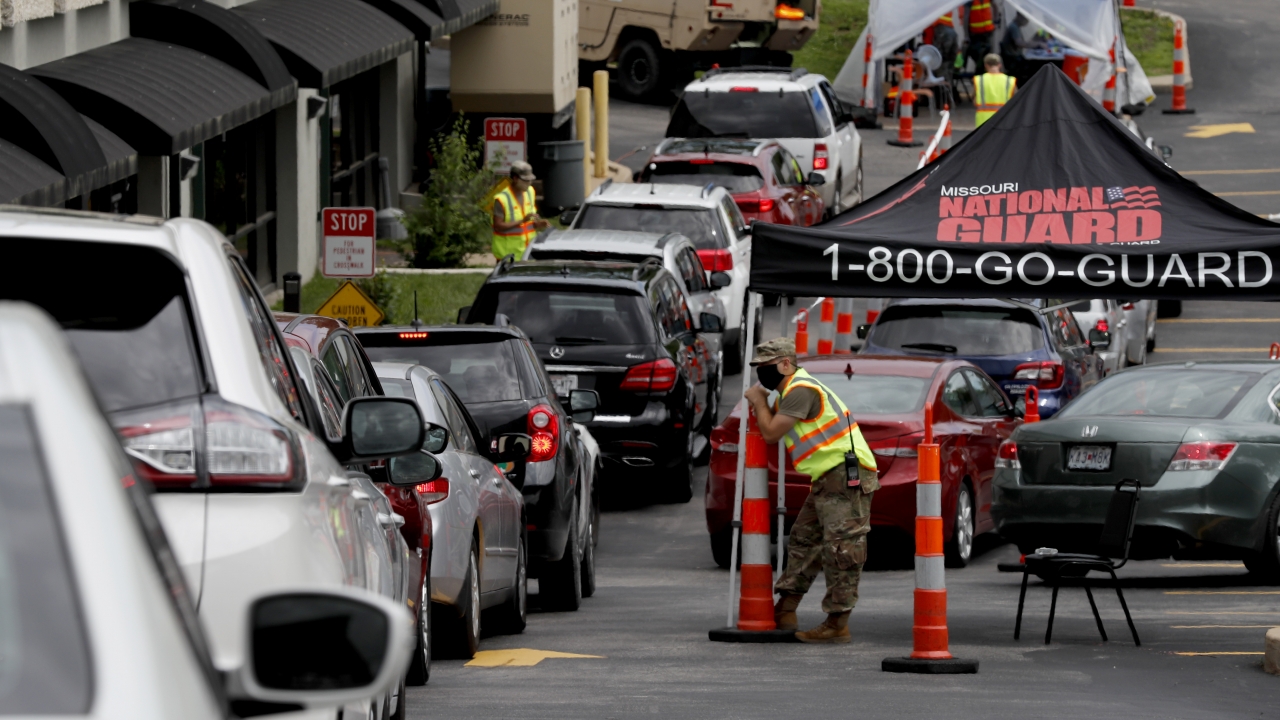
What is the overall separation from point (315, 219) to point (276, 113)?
5.88 ft

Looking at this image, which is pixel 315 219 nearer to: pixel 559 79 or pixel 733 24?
pixel 559 79

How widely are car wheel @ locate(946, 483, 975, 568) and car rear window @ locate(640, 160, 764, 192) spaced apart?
1020 centimetres

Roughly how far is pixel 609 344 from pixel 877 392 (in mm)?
2340

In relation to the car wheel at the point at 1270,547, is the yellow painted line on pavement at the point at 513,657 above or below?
below

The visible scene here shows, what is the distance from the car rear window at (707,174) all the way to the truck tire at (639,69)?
569 inches

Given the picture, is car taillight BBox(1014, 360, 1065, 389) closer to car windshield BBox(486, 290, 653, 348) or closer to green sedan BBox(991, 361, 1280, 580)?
car windshield BBox(486, 290, 653, 348)

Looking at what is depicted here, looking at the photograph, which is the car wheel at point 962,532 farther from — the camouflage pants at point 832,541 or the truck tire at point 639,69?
the truck tire at point 639,69

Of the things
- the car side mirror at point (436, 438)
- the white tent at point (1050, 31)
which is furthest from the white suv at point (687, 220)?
the white tent at point (1050, 31)

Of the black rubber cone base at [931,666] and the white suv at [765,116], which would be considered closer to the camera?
the black rubber cone base at [931,666]

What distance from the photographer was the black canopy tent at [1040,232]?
10344 mm

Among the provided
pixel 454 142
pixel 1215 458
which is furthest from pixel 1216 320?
pixel 1215 458

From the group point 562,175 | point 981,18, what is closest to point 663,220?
point 562,175

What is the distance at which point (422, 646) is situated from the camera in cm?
867

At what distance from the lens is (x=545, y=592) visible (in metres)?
12.3
